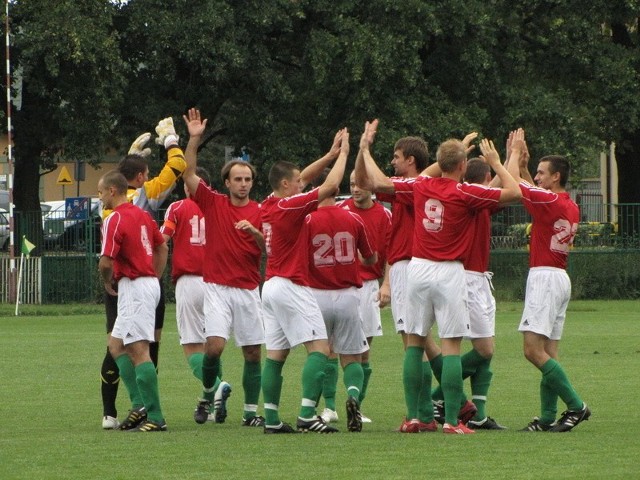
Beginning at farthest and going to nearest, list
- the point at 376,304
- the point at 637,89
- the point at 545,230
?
the point at 637,89 → the point at 376,304 → the point at 545,230

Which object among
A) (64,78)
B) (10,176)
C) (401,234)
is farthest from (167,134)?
(64,78)

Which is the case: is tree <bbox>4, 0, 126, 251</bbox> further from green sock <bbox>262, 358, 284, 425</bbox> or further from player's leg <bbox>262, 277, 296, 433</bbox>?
green sock <bbox>262, 358, 284, 425</bbox>

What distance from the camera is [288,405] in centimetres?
1311

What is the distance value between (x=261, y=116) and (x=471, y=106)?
5287 mm

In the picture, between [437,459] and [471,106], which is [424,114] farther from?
[437,459]

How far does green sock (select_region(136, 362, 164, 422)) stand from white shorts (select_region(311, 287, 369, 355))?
57.5 inches

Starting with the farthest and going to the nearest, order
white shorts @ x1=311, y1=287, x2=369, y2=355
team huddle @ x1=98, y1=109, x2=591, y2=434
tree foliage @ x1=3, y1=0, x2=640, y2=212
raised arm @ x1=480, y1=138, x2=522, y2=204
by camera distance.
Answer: tree foliage @ x1=3, y1=0, x2=640, y2=212 → white shorts @ x1=311, y1=287, x2=369, y2=355 → team huddle @ x1=98, y1=109, x2=591, y2=434 → raised arm @ x1=480, y1=138, x2=522, y2=204

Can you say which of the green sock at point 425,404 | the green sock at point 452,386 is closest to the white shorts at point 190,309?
the green sock at point 425,404

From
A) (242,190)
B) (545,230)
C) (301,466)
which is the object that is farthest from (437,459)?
(242,190)

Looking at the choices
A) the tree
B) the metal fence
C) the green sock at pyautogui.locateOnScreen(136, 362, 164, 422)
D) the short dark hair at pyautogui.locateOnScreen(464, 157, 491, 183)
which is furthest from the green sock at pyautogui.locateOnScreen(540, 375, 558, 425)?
the tree

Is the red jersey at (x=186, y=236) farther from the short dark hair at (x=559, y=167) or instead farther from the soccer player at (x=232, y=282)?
the short dark hair at (x=559, y=167)

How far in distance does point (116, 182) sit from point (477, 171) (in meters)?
2.99

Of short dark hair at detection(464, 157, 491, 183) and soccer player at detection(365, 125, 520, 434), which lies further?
short dark hair at detection(464, 157, 491, 183)

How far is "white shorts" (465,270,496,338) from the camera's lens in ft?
37.0
